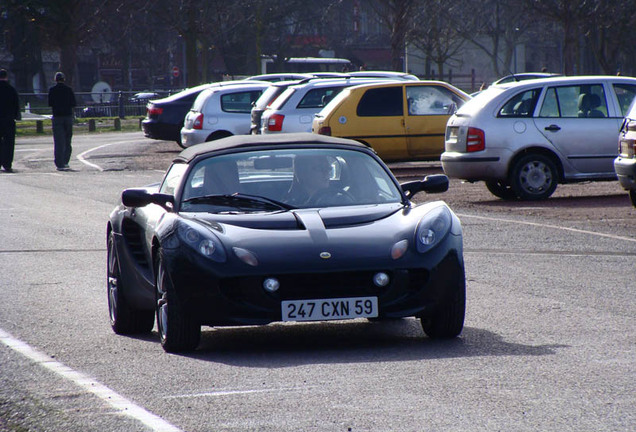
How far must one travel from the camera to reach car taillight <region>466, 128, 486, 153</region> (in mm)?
17188

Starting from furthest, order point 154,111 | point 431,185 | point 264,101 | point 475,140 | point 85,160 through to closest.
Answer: point 154,111
point 85,160
point 264,101
point 475,140
point 431,185

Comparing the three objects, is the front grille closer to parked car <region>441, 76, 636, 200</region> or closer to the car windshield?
the car windshield

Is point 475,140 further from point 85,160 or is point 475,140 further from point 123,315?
point 85,160

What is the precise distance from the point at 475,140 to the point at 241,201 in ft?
33.2

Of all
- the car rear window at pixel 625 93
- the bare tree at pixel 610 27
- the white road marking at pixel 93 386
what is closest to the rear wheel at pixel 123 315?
the white road marking at pixel 93 386

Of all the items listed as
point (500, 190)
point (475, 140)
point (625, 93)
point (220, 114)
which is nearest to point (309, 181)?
point (475, 140)

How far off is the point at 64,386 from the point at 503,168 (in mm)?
11854

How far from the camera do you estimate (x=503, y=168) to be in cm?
1722

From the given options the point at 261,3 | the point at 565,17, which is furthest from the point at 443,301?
the point at 261,3

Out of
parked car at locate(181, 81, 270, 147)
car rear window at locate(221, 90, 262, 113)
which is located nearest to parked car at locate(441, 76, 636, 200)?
parked car at locate(181, 81, 270, 147)

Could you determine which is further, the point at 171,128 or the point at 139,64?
the point at 139,64

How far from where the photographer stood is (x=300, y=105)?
24.4 metres

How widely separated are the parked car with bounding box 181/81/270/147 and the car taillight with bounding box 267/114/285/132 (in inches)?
139

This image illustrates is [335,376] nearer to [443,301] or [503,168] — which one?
[443,301]
